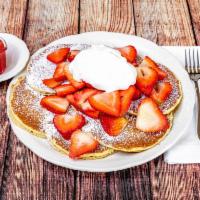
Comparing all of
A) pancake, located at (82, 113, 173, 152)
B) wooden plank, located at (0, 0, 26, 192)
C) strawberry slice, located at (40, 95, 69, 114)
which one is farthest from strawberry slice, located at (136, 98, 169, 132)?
wooden plank, located at (0, 0, 26, 192)

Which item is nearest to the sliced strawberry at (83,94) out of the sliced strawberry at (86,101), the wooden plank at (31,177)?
the sliced strawberry at (86,101)

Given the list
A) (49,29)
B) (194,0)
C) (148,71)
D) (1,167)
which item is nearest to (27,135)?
(1,167)

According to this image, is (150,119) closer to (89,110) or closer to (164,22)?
(89,110)

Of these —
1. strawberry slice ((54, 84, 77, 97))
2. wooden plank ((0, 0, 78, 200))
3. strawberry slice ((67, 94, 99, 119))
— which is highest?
strawberry slice ((54, 84, 77, 97))

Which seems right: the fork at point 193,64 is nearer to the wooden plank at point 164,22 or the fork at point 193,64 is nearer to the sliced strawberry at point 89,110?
the wooden plank at point 164,22

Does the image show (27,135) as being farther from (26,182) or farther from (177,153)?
(177,153)

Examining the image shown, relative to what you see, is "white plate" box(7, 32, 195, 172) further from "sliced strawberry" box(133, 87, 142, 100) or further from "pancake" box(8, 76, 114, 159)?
"sliced strawberry" box(133, 87, 142, 100)
